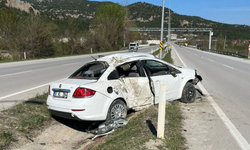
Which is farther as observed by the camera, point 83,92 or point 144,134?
point 83,92

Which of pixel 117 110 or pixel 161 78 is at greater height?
pixel 161 78

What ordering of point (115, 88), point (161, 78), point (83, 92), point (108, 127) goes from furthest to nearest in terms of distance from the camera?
point (161, 78)
point (115, 88)
point (108, 127)
point (83, 92)

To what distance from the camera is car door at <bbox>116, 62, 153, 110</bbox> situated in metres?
5.51

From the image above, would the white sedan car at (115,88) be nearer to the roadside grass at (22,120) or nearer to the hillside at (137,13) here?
the roadside grass at (22,120)

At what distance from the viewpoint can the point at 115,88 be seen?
5188 millimetres

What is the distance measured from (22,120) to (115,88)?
2408 millimetres

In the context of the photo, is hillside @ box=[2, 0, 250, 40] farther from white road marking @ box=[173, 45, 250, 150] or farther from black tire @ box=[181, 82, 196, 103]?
white road marking @ box=[173, 45, 250, 150]

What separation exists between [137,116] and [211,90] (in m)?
4.48

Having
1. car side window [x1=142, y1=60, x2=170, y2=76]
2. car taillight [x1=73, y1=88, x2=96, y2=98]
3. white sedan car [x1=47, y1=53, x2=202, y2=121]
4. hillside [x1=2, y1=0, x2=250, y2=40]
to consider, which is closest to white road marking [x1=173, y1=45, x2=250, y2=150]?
white sedan car [x1=47, y1=53, x2=202, y2=121]

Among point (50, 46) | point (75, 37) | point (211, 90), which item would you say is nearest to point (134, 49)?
point (75, 37)

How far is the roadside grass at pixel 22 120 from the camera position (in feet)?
15.5

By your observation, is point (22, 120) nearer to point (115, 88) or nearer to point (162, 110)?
point (115, 88)

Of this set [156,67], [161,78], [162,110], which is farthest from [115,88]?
[156,67]

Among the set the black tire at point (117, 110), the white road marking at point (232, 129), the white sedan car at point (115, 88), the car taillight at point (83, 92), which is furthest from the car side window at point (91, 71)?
the white road marking at point (232, 129)
